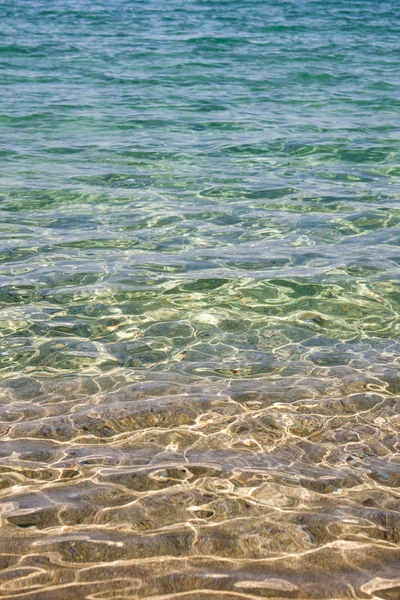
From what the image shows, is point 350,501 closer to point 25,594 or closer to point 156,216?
point 25,594

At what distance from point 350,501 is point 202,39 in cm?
1889

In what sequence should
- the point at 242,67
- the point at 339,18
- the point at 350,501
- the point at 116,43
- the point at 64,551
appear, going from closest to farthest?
the point at 64,551 → the point at 350,501 → the point at 242,67 → the point at 116,43 → the point at 339,18

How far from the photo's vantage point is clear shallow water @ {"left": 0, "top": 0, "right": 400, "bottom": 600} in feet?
9.94

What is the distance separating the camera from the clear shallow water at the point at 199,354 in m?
3.03

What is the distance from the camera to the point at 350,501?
340 centimetres

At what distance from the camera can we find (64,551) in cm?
300

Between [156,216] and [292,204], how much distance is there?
5.07 feet

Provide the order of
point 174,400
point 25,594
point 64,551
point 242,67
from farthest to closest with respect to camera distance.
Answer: point 242,67
point 174,400
point 64,551
point 25,594

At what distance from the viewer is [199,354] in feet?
16.5

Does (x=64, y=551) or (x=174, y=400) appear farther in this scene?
(x=174, y=400)

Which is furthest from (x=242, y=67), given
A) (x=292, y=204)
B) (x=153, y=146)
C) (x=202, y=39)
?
(x=292, y=204)

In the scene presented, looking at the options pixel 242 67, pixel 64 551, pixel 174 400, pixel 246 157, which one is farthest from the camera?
pixel 242 67

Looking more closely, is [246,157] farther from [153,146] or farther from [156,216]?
[156,216]

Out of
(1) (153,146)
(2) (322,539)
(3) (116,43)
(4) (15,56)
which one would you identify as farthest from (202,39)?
(2) (322,539)
